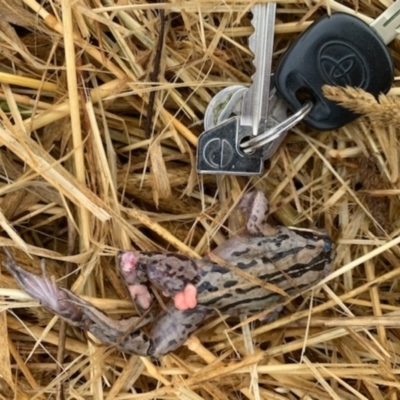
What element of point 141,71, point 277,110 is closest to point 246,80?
point 277,110

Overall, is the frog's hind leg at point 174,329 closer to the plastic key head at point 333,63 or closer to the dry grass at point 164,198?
the dry grass at point 164,198

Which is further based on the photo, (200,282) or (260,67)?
(200,282)

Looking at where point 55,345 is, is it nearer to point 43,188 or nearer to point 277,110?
point 43,188

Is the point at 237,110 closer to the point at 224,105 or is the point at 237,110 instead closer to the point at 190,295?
the point at 224,105

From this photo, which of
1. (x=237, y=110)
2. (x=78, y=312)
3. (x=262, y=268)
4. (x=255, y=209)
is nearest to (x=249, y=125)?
(x=237, y=110)

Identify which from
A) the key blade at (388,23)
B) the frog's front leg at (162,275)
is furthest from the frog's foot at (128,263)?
the key blade at (388,23)
